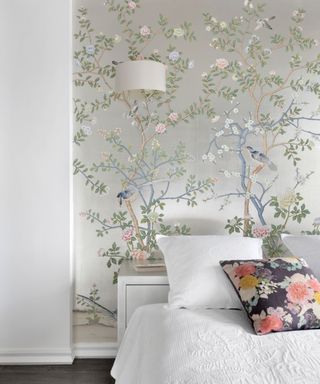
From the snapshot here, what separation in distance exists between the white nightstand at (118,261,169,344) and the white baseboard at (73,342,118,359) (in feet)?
1.22

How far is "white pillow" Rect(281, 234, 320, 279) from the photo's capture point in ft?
8.34

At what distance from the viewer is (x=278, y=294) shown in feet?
6.76

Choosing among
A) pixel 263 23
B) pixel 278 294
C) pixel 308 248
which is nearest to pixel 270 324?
pixel 278 294

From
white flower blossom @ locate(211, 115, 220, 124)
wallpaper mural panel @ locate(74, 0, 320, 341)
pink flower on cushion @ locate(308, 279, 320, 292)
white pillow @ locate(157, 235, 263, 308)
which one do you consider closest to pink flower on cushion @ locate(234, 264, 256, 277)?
Answer: white pillow @ locate(157, 235, 263, 308)

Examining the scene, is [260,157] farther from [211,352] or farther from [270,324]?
[211,352]

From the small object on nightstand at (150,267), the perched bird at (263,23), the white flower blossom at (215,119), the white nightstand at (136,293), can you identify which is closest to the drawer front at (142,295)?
the white nightstand at (136,293)

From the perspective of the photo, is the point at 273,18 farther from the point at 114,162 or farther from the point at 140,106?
the point at 114,162

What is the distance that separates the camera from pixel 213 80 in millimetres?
3006

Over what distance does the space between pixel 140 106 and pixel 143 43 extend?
405 millimetres

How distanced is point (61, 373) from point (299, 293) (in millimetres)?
1504

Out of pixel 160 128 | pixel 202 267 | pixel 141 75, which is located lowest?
pixel 202 267

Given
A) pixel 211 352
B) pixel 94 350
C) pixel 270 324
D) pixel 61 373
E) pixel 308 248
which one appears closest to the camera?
pixel 211 352

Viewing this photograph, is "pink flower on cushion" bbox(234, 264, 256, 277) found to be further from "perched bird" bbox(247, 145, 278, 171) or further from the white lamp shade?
the white lamp shade

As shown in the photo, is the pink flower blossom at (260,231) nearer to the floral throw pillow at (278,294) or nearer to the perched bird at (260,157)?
the perched bird at (260,157)
